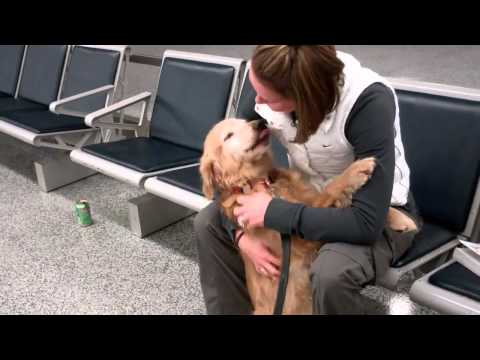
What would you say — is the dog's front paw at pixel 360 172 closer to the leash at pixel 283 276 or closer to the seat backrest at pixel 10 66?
the leash at pixel 283 276

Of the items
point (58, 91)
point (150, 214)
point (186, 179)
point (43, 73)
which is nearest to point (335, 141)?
point (186, 179)

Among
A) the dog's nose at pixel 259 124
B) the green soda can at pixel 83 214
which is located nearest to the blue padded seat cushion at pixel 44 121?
the green soda can at pixel 83 214

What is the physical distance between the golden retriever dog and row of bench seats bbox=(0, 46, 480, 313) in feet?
0.46

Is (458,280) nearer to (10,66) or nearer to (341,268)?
(341,268)

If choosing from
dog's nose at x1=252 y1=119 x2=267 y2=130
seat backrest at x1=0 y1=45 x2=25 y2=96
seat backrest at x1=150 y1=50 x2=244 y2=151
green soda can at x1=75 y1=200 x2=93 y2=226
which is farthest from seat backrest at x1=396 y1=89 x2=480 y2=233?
seat backrest at x1=0 y1=45 x2=25 y2=96

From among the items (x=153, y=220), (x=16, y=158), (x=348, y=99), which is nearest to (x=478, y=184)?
(x=348, y=99)

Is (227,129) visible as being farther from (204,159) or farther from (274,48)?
(274,48)

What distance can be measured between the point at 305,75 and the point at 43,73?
125 inches

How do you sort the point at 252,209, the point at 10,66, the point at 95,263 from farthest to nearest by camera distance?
the point at 10,66 < the point at 95,263 < the point at 252,209

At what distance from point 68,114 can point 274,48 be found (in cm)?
243

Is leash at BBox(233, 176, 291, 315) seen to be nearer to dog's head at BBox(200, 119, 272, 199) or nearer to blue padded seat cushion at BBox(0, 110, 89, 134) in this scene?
dog's head at BBox(200, 119, 272, 199)

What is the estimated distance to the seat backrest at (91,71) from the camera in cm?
306

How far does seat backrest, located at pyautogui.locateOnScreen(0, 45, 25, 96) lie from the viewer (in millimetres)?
3890

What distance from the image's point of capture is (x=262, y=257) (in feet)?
4.49
